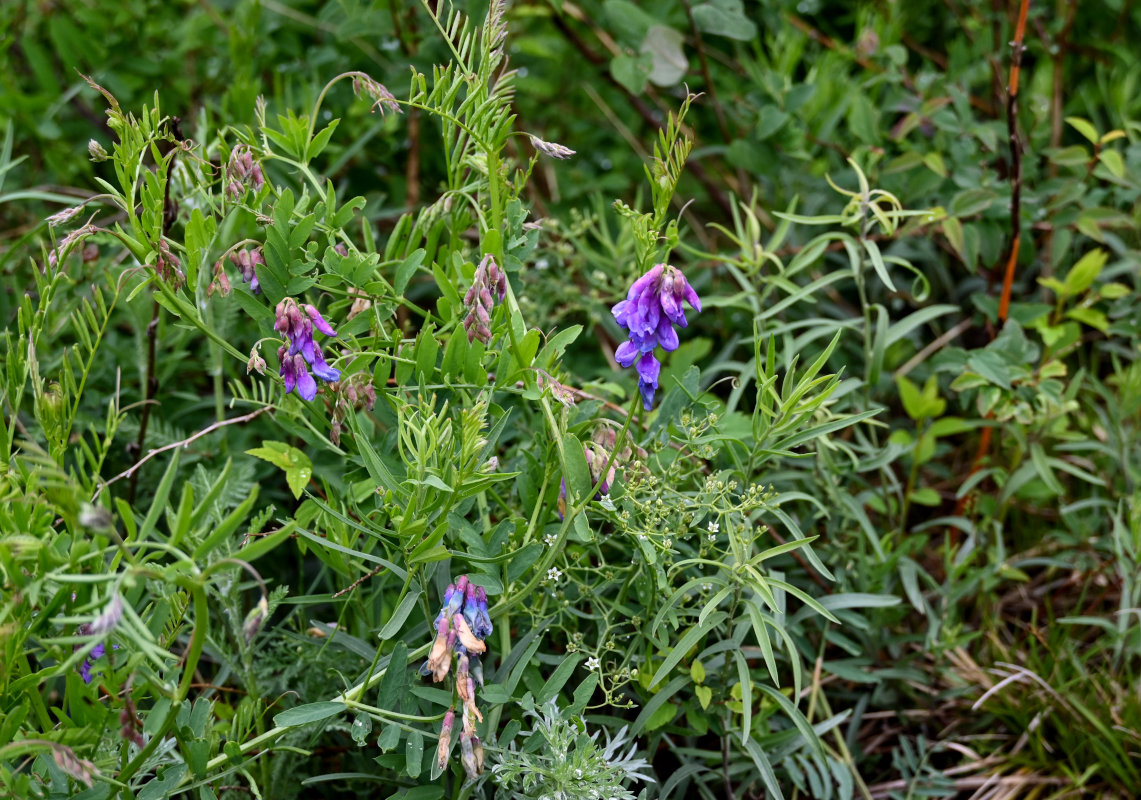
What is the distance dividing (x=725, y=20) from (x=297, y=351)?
1.45m

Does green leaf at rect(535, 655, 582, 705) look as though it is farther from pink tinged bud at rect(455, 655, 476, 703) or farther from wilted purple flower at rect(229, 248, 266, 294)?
wilted purple flower at rect(229, 248, 266, 294)

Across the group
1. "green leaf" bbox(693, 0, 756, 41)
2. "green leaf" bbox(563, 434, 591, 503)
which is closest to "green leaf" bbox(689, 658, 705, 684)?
"green leaf" bbox(563, 434, 591, 503)

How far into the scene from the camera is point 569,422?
155 cm

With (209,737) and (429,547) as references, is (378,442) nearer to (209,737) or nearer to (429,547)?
(429,547)

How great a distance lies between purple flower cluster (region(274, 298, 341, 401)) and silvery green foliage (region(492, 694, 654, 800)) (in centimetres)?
51

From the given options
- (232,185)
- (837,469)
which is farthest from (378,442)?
(837,469)

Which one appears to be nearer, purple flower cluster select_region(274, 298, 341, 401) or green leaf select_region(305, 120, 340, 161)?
purple flower cluster select_region(274, 298, 341, 401)

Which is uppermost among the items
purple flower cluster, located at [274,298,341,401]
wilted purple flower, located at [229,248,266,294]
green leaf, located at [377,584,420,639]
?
wilted purple flower, located at [229,248,266,294]

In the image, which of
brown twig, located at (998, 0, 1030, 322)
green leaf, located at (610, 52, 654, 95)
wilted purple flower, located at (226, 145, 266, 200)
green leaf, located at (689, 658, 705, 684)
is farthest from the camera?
green leaf, located at (610, 52, 654, 95)

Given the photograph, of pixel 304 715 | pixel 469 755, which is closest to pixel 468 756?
pixel 469 755

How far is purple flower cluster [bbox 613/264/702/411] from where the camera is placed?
123cm

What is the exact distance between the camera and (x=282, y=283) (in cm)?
139

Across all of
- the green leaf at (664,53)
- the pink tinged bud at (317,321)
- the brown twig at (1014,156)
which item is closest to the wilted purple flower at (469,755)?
the pink tinged bud at (317,321)

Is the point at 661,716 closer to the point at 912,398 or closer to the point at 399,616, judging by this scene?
the point at 399,616
